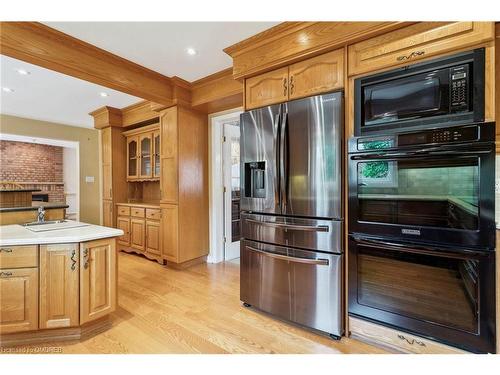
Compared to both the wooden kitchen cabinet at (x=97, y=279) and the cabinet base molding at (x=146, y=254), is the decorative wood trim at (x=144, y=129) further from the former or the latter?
the wooden kitchen cabinet at (x=97, y=279)

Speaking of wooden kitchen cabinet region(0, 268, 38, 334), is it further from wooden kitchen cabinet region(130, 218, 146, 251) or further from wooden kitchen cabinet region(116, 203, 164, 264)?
wooden kitchen cabinet region(130, 218, 146, 251)

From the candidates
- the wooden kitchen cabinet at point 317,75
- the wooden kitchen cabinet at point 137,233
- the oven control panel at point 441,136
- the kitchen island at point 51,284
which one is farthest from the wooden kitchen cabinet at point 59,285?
the oven control panel at point 441,136

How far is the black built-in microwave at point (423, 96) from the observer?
1328 millimetres

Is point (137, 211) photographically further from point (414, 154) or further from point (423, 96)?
point (423, 96)

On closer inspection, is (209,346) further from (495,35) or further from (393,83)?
(495,35)

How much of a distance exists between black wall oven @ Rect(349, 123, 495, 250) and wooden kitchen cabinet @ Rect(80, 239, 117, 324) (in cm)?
193

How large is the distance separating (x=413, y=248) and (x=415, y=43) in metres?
1.30

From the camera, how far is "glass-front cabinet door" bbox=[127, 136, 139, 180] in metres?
4.33

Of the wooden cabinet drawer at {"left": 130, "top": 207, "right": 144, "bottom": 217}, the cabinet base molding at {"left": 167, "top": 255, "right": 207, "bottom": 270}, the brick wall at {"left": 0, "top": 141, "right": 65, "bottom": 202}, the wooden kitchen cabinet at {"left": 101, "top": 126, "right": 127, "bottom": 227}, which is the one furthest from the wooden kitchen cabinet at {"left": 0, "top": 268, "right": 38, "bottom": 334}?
the brick wall at {"left": 0, "top": 141, "right": 65, "bottom": 202}

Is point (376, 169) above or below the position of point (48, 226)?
above

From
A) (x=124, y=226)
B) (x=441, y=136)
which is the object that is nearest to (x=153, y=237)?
(x=124, y=226)

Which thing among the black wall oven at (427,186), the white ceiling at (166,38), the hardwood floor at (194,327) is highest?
the white ceiling at (166,38)

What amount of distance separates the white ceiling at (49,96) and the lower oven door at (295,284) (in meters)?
3.17

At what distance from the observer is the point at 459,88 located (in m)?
1.36
